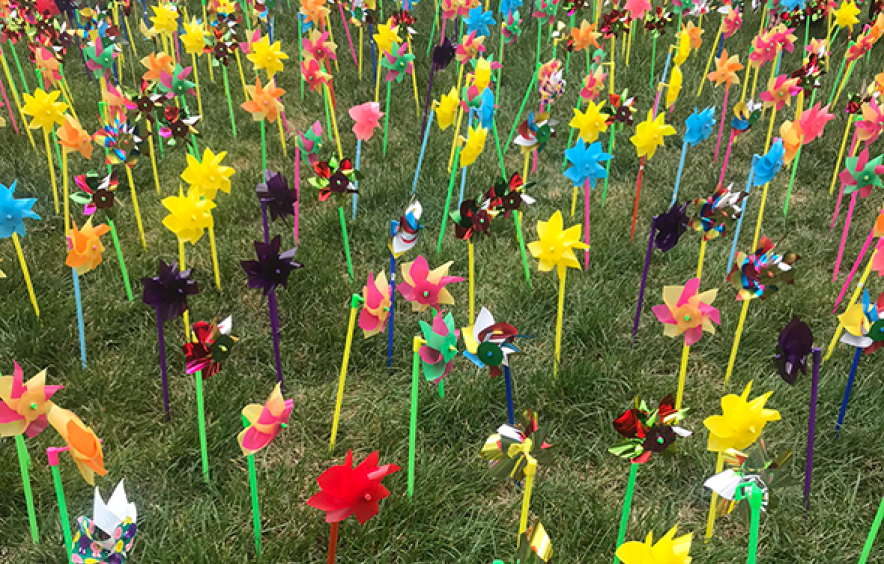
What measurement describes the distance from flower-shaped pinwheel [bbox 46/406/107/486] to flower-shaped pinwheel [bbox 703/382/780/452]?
3.25ft

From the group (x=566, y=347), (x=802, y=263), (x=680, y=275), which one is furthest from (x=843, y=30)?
(x=566, y=347)

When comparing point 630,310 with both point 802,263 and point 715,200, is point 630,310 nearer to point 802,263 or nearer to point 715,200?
point 715,200

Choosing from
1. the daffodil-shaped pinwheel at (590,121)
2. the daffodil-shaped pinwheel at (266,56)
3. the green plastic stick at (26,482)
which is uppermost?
the daffodil-shaped pinwheel at (266,56)

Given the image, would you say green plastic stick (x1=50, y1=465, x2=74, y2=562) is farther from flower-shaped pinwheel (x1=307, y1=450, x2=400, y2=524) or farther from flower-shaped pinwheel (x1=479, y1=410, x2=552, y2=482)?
flower-shaped pinwheel (x1=479, y1=410, x2=552, y2=482)

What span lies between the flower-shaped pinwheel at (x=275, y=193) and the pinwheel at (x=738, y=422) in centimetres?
117

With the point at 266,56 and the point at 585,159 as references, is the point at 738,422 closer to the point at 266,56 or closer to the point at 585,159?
the point at 585,159

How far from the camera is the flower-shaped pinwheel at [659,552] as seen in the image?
887 mm

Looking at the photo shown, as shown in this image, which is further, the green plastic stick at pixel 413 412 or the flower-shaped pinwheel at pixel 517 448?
the green plastic stick at pixel 413 412

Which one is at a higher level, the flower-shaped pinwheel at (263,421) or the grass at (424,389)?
the flower-shaped pinwheel at (263,421)

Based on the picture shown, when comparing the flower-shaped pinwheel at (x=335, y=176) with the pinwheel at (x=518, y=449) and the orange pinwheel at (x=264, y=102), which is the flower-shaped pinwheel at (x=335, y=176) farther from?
the pinwheel at (x=518, y=449)

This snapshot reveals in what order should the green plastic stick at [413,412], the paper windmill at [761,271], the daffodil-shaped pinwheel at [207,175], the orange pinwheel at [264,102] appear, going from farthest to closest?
the orange pinwheel at [264,102] → the daffodil-shaped pinwheel at [207,175] → the paper windmill at [761,271] → the green plastic stick at [413,412]

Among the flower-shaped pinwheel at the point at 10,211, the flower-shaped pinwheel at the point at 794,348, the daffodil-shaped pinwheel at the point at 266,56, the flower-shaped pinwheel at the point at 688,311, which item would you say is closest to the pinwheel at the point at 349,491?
the flower-shaped pinwheel at the point at 688,311

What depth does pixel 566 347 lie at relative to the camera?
6.54ft

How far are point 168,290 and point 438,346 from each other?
577 mm
